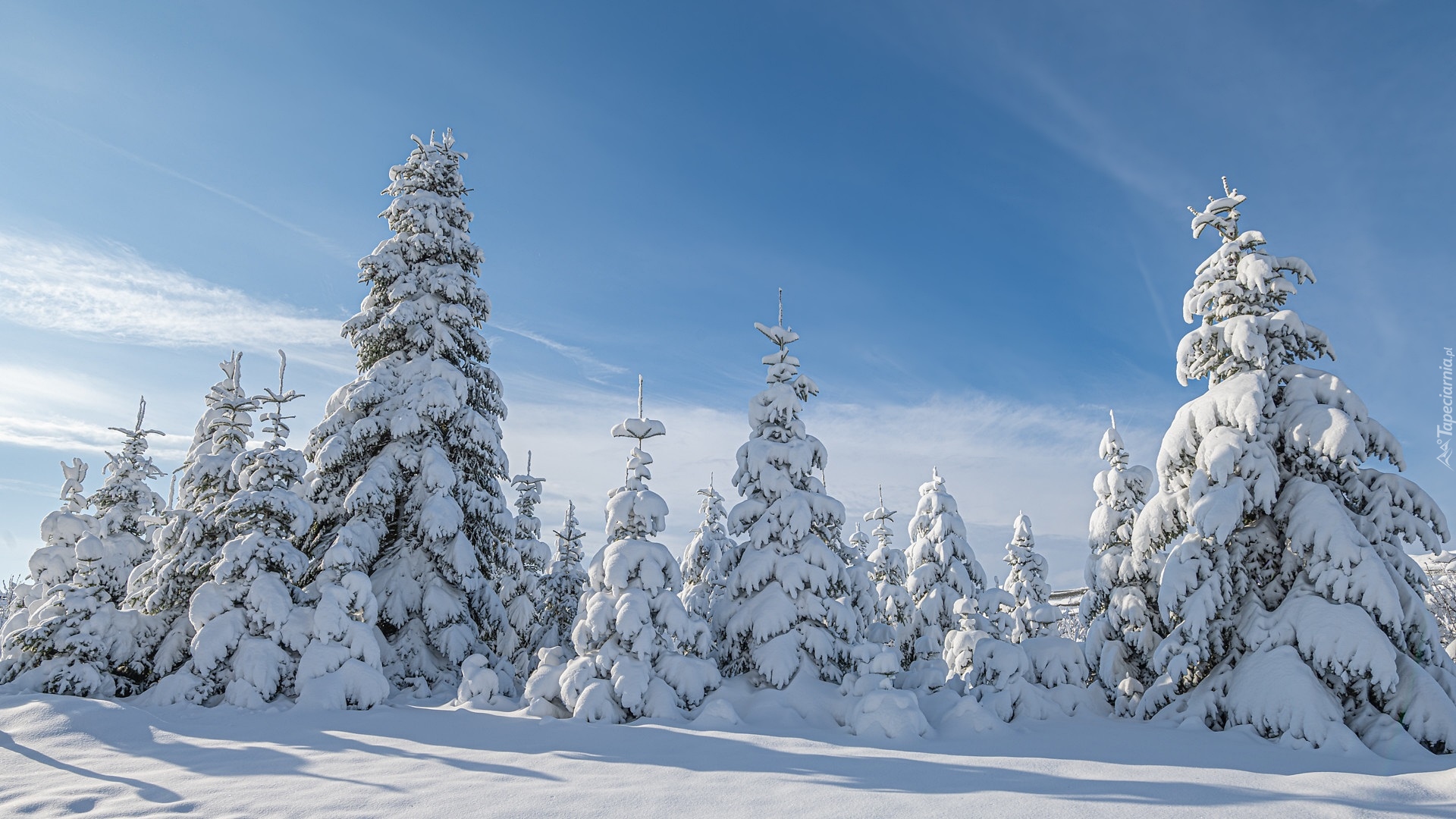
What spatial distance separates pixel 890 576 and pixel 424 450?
65.6ft

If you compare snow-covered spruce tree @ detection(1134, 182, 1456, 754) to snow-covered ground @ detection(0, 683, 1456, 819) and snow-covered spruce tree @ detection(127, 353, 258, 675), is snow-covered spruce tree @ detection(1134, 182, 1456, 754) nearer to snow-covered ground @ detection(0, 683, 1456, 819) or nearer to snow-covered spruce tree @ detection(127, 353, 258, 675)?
snow-covered ground @ detection(0, 683, 1456, 819)

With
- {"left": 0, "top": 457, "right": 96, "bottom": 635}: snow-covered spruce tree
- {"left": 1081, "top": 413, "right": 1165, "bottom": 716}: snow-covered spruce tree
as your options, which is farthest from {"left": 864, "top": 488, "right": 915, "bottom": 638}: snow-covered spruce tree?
{"left": 0, "top": 457, "right": 96, "bottom": 635}: snow-covered spruce tree

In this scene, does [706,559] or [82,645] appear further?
[706,559]

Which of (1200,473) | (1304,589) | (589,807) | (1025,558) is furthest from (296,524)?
(1025,558)

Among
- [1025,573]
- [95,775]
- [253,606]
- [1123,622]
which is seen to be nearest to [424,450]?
[253,606]

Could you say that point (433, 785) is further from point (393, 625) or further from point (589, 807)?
point (393, 625)

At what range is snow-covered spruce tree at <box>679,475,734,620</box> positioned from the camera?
26234mm

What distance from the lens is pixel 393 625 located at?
1773 cm

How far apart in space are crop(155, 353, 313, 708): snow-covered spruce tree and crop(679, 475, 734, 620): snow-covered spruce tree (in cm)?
1268

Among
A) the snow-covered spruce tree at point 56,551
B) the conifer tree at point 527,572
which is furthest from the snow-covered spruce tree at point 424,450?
the snow-covered spruce tree at point 56,551

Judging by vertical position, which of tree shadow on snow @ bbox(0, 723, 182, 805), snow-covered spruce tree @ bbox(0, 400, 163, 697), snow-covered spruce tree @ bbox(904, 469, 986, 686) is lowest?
tree shadow on snow @ bbox(0, 723, 182, 805)

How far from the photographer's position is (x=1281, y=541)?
13461 mm

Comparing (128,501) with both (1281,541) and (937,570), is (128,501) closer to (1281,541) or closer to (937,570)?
(937,570)

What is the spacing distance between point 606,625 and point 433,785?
18.1 ft
